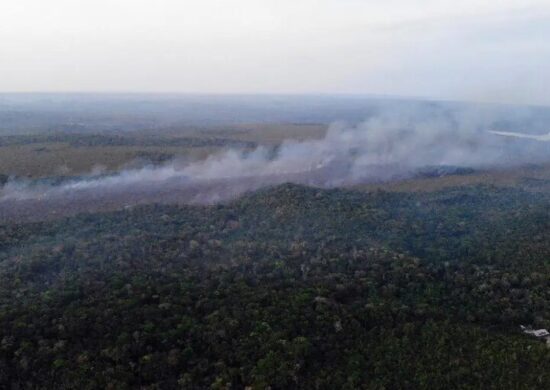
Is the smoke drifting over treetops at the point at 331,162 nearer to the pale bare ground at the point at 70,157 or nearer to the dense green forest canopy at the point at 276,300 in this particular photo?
the pale bare ground at the point at 70,157

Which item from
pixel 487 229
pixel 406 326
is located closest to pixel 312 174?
pixel 487 229

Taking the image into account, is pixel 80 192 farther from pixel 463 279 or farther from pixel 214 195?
pixel 463 279

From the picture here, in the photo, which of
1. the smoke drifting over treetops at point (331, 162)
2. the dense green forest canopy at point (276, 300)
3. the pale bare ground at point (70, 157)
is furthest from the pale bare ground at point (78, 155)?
the dense green forest canopy at point (276, 300)

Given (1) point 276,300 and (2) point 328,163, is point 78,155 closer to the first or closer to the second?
(2) point 328,163

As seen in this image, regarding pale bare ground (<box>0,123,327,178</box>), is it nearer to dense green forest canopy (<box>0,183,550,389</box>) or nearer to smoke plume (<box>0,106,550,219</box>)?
smoke plume (<box>0,106,550,219</box>)

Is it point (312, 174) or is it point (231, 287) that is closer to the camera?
point (231, 287)

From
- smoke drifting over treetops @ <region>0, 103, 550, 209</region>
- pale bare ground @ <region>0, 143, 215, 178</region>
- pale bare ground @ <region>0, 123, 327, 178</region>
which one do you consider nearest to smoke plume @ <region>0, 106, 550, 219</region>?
smoke drifting over treetops @ <region>0, 103, 550, 209</region>
